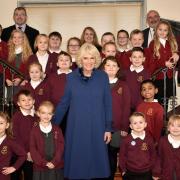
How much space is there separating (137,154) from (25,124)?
122cm

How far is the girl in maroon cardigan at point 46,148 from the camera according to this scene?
404cm

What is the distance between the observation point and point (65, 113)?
4082 millimetres

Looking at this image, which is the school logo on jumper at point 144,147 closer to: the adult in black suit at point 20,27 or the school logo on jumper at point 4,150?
the school logo on jumper at point 4,150

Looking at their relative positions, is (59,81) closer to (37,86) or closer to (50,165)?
(37,86)

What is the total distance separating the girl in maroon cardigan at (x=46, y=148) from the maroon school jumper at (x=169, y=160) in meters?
1.00

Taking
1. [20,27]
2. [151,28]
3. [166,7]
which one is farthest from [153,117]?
[166,7]

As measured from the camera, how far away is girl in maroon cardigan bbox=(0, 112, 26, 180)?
13.4ft

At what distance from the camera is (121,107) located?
4.48 metres

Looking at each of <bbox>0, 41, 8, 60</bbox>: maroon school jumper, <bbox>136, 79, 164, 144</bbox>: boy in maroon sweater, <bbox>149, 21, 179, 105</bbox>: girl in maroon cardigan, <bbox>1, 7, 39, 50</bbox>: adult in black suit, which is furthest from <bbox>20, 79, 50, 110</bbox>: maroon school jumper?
<bbox>1, 7, 39, 50</bbox>: adult in black suit

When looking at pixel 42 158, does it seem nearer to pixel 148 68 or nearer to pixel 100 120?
pixel 100 120

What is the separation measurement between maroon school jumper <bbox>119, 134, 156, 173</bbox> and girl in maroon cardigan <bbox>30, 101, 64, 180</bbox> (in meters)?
0.62

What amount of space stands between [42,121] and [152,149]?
1.13 meters

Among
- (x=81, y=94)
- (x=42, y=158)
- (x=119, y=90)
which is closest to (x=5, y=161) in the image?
(x=42, y=158)

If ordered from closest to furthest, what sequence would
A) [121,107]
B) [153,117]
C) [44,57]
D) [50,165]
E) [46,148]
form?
1. [50,165]
2. [46,148]
3. [121,107]
4. [153,117]
5. [44,57]
